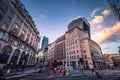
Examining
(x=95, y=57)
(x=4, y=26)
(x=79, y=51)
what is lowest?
(x=95, y=57)

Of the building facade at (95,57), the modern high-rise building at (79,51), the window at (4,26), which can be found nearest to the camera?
the window at (4,26)

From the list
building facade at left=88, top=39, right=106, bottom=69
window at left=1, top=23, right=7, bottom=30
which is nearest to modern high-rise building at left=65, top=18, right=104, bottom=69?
building facade at left=88, top=39, right=106, bottom=69

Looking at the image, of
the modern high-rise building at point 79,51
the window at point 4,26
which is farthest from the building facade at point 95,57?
the window at point 4,26

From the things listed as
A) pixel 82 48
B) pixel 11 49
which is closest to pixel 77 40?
pixel 82 48

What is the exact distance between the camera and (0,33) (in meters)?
27.2

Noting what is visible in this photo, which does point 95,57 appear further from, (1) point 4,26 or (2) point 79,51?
Result: (1) point 4,26

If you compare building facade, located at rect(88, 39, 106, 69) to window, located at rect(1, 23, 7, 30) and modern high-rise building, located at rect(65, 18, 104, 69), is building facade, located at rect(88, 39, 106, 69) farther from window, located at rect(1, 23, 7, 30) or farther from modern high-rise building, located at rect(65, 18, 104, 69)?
window, located at rect(1, 23, 7, 30)

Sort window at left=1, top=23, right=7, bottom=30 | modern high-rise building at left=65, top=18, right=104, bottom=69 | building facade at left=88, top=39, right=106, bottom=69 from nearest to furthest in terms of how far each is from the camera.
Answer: window at left=1, top=23, right=7, bottom=30, modern high-rise building at left=65, top=18, right=104, bottom=69, building facade at left=88, top=39, right=106, bottom=69

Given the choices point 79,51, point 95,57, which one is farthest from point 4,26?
point 95,57

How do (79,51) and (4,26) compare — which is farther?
(79,51)

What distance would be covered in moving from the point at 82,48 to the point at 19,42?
47.2 m

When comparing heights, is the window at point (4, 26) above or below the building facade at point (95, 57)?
above

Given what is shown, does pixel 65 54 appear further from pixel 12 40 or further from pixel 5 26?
pixel 5 26

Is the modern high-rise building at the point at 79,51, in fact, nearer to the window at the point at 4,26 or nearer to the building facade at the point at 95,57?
the building facade at the point at 95,57
